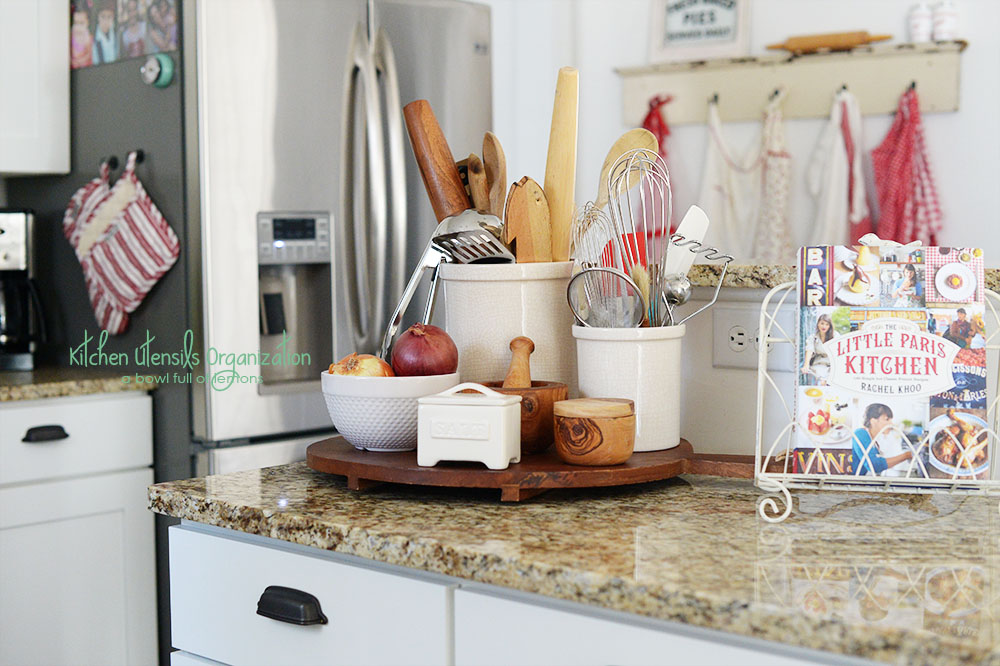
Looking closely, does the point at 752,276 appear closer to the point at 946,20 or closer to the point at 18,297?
the point at 18,297

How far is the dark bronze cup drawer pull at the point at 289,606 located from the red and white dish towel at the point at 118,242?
1.31 meters

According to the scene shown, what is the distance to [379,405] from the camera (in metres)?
1.14

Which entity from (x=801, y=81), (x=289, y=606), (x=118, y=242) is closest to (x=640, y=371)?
(x=289, y=606)

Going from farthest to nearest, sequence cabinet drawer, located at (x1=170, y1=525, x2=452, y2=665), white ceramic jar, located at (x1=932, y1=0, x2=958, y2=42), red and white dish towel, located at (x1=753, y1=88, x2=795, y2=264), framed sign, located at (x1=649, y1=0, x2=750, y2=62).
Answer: framed sign, located at (x1=649, y1=0, x2=750, y2=62) → red and white dish towel, located at (x1=753, y1=88, x2=795, y2=264) → white ceramic jar, located at (x1=932, y1=0, x2=958, y2=42) → cabinet drawer, located at (x1=170, y1=525, x2=452, y2=665)

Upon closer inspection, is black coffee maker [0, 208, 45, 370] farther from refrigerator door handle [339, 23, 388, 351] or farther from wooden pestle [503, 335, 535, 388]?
wooden pestle [503, 335, 535, 388]

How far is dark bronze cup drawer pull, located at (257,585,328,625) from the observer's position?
1000 millimetres

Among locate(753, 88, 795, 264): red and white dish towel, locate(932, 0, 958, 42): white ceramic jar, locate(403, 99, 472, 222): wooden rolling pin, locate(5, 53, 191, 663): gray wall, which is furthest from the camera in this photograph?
locate(753, 88, 795, 264): red and white dish towel

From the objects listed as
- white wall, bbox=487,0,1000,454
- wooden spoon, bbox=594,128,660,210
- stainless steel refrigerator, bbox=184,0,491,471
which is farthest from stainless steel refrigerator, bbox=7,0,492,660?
wooden spoon, bbox=594,128,660,210

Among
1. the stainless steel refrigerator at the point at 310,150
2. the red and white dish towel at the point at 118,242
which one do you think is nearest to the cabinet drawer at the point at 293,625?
the stainless steel refrigerator at the point at 310,150

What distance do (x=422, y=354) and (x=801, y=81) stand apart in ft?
8.40

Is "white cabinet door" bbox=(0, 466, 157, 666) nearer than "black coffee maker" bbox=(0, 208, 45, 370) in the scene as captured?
Yes

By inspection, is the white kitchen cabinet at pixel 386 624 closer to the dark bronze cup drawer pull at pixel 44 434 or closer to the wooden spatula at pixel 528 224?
the wooden spatula at pixel 528 224

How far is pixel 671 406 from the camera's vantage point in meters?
1.18

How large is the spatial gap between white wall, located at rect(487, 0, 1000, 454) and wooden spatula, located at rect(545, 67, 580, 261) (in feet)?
6.90
